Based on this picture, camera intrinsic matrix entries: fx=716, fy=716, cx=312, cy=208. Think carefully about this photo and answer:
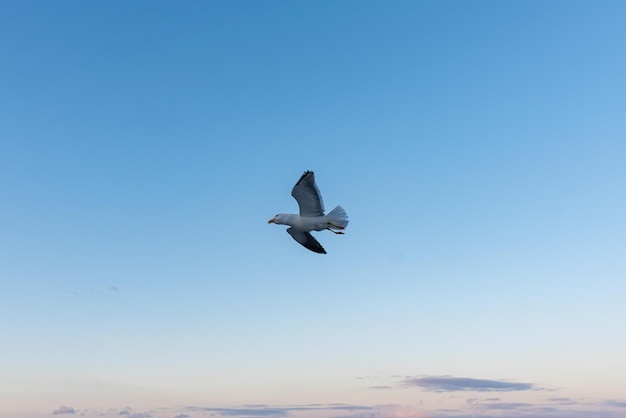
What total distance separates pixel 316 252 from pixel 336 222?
492cm

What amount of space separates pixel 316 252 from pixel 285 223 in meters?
3.84

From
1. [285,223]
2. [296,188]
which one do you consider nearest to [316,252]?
[285,223]

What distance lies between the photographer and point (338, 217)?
162 ft

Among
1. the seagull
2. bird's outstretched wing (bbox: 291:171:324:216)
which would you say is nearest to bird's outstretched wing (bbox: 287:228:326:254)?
the seagull

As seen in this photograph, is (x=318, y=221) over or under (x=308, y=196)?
under

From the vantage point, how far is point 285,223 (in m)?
51.2

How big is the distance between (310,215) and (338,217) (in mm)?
2006

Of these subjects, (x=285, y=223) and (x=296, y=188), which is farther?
(x=285, y=223)

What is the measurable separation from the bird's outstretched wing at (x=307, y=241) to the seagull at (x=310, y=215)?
2.97 feet

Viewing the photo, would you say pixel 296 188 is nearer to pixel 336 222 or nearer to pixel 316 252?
pixel 336 222

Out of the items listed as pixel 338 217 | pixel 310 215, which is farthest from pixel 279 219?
pixel 338 217

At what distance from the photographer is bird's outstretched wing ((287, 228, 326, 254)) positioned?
52.9 metres

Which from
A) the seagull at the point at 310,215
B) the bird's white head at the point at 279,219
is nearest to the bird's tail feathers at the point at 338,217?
the seagull at the point at 310,215

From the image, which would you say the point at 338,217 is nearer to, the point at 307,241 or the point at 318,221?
the point at 318,221
